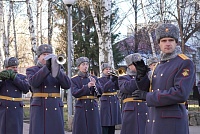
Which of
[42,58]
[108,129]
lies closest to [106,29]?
[108,129]

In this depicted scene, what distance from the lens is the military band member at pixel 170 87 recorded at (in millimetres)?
5500

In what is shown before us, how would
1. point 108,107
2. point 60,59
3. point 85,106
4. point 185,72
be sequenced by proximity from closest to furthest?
point 185,72 < point 60,59 < point 85,106 < point 108,107

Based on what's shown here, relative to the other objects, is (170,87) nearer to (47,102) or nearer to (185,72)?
(185,72)

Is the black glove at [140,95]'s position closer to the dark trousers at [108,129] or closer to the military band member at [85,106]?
the military band member at [85,106]

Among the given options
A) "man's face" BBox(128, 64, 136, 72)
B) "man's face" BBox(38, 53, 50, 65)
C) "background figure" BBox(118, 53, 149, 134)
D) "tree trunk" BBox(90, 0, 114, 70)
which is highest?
"tree trunk" BBox(90, 0, 114, 70)

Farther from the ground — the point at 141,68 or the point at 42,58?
the point at 42,58

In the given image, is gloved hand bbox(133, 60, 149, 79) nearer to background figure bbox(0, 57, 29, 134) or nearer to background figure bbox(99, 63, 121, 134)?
background figure bbox(0, 57, 29, 134)

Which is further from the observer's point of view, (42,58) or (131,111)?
(131,111)

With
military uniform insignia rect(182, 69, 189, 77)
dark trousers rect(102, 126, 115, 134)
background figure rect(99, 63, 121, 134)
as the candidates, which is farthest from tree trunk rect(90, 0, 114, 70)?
military uniform insignia rect(182, 69, 189, 77)

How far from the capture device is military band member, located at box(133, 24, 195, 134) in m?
5.50

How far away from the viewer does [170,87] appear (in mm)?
5590

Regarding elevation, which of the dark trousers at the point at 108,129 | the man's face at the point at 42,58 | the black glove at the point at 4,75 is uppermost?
the man's face at the point at 42,58

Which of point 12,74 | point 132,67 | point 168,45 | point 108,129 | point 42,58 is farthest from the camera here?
point 108,129

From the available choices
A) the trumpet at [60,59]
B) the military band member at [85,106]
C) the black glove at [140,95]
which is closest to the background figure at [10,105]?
the military band member at [85,106]
